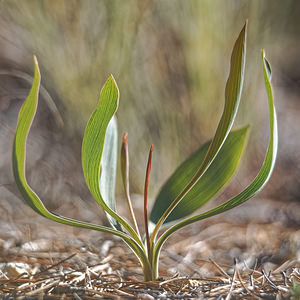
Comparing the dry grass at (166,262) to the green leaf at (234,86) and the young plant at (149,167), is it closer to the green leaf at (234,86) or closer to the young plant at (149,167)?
the young plant at (149,167)

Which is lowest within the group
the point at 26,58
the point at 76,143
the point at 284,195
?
the point at 284,195

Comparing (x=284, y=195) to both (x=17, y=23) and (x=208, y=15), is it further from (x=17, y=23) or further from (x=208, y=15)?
(x=17, y=23)

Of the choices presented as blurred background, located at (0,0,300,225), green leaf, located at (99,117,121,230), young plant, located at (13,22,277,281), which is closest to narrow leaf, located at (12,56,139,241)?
young plant, located at (13,22,277,281)

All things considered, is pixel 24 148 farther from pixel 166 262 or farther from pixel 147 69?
pixel 147 69

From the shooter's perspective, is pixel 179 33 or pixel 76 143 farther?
pixel 76 143

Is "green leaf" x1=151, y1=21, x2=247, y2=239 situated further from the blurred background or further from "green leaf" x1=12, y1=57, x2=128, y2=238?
the blurred background

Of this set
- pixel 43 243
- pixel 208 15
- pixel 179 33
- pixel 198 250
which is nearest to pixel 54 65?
pixel 179 33
